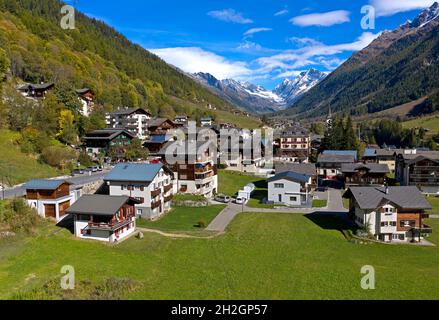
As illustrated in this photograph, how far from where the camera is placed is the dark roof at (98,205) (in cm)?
3341

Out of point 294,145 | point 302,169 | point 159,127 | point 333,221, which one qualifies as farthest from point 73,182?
point 294,145

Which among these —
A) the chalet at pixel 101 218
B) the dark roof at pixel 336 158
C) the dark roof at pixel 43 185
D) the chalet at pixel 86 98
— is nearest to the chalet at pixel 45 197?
the dark roof at pixel 43 185

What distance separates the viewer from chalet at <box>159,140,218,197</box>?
54.3m

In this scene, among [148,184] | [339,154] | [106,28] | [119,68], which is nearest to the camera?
[148,184]

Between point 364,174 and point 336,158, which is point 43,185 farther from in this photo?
point 336,158

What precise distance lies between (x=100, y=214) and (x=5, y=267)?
943 centimetres

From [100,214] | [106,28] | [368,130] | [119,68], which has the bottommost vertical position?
[100,214]

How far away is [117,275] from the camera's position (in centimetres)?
2536

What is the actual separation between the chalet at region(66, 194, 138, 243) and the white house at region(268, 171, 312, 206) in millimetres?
24921

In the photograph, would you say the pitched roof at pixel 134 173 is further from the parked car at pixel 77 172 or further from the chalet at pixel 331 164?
the chalet at pixel 331 164

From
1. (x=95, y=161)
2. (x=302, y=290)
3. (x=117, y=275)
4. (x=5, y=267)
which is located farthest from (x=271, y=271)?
(x=95, y=161)

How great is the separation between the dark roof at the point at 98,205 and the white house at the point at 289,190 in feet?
80.7

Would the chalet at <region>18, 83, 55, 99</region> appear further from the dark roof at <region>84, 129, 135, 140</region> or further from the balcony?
the balcony
